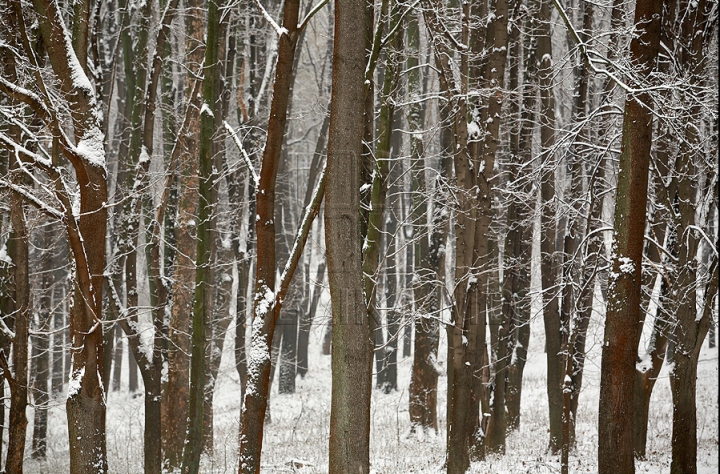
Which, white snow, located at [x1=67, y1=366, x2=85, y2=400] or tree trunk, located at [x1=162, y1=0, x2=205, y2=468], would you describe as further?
tree trunk, located at [x1=162, y1=0, x2=205, y2=468]

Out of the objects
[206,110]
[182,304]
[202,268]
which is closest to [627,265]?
[202,268]

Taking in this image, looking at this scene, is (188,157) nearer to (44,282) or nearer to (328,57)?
(44,282)

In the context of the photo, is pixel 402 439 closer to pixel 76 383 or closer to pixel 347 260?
pixel 76 383

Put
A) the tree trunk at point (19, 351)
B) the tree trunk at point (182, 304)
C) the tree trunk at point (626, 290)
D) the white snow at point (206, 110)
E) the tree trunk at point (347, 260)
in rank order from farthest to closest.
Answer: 1. the tree trunk at point (182, 304)
2. the white snow at point (206, 110)
3. the tree trunk at point (19, 351)
4. the tree trunk at point (626, 290)
5. the tree trunk at point (347, 260)

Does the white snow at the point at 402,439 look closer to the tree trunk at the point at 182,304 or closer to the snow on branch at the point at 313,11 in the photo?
the tree trunk at the point at 182,304

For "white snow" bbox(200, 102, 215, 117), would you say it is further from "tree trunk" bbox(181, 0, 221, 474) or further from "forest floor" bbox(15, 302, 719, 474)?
"forest floor" bbox(15, 302, 719, 474)

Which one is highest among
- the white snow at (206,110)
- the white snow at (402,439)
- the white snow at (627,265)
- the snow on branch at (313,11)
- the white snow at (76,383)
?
the snow on branch at (313,11)

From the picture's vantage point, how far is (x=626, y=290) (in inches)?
315

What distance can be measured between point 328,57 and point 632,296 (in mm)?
15770

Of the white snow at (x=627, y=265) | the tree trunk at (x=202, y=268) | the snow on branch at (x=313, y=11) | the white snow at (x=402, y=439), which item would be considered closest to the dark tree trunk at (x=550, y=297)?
the white snow at (x=402, y=439)

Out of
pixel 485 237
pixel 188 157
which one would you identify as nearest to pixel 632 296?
pixel 485 237

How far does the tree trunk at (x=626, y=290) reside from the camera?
7.93 metres

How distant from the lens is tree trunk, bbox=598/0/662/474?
26.0 ft

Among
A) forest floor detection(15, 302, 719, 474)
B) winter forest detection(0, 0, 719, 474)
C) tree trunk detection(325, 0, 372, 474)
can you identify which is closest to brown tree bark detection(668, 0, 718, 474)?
winter forest detection(0, 0, 719, 474)
